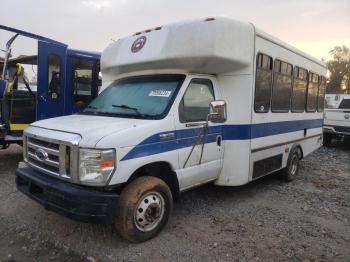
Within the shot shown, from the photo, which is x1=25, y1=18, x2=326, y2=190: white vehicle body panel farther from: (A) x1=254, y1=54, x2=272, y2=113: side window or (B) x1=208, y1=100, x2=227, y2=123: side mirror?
(B) x1=208, y1=100, x2=227, y2=123: side mirror

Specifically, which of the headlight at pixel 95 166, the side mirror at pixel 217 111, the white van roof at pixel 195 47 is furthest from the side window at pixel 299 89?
the headlight at pixel 95 166

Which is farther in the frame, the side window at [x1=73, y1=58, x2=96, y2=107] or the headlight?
the side window at [x1=73, y1=58, x2=96, y2=107]

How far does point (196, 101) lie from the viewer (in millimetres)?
4637

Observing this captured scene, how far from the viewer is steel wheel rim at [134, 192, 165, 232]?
394 centimetres

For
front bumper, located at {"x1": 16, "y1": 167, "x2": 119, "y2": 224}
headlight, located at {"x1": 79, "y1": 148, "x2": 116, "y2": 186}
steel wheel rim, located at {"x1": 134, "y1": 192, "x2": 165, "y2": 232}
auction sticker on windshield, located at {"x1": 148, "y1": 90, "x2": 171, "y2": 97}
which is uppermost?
auction sticker on windshield, located at {"x1": 148, "y1": 90, "x2": 171, "y2": 97}

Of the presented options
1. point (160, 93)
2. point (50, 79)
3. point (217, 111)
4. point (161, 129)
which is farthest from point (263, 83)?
point (50, 79)

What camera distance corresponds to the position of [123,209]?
3.72m

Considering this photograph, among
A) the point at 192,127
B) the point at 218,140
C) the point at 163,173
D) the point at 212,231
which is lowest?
the point at 212,231

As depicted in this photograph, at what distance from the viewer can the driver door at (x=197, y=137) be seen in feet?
14.5

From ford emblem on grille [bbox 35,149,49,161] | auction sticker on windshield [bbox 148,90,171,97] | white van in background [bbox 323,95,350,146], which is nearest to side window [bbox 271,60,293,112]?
auction sticker on windshield [bbox 148,90,171,97]

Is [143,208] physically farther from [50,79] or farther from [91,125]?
[50,79]

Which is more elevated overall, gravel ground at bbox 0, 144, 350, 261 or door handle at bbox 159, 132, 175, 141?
door handle at bbox 159, 132, 175, 141

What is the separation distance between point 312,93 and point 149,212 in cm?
572

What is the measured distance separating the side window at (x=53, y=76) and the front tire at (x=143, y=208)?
14.4 feet
